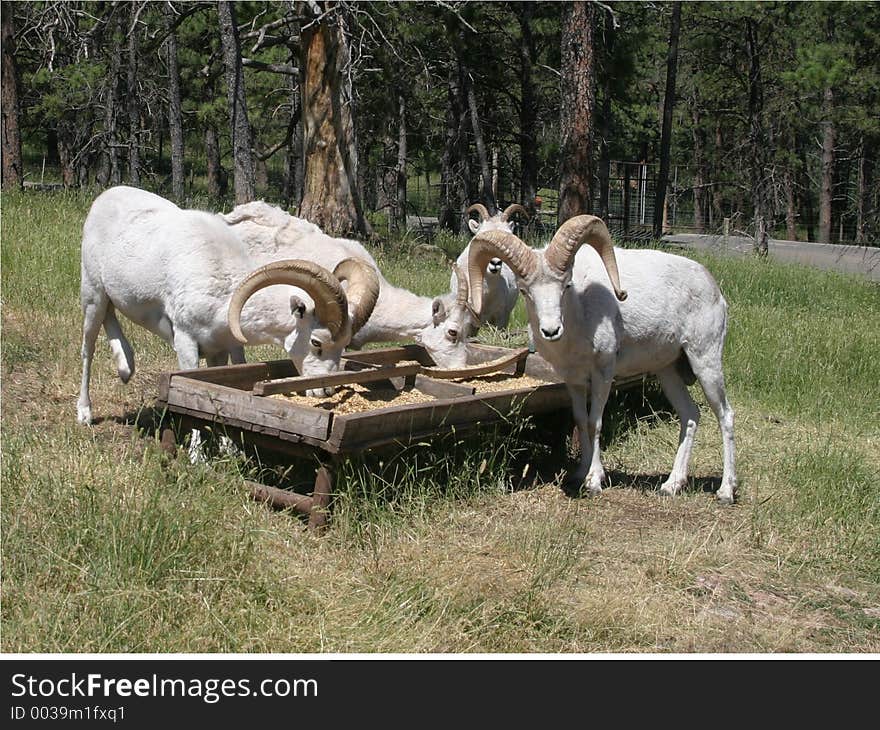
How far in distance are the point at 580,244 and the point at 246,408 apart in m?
2.67

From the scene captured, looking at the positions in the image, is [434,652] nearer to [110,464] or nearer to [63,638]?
[63,638]

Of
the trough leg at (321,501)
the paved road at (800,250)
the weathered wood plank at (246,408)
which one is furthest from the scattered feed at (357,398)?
the paved road at (800,250)

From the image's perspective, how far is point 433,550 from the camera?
5969mm

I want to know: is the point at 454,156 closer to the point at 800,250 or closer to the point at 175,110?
the point at 175,110

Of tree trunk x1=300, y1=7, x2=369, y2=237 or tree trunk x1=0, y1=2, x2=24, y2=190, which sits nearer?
tree trunk x1=300, y1=7, x2=369, y2=237

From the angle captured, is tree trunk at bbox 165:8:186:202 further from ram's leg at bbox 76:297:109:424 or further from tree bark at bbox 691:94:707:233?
tree bark at bbox 691:94:707:233

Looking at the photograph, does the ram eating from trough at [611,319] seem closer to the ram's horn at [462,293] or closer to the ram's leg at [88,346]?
the ram's horn at [462,293]

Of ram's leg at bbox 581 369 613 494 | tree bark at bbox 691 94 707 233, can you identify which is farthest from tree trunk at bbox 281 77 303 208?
ram's leg at bbox 581 369 613 494

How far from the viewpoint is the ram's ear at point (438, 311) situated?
9516 mm

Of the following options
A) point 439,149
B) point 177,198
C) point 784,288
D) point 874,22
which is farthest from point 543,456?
point 439,149

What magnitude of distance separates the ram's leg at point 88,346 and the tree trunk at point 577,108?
31.0 ft

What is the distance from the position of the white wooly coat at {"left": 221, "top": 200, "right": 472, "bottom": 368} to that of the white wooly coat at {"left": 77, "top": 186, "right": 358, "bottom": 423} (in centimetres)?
37

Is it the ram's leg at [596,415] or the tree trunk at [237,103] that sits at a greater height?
the tree trunk at [237,103]

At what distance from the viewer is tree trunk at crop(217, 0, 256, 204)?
599 inches
